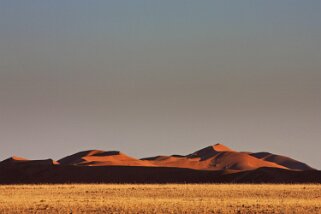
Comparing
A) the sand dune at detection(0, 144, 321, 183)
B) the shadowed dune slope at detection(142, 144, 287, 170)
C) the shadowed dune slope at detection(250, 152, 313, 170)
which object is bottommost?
the sand dune at detection(0, 144, 321, 183)

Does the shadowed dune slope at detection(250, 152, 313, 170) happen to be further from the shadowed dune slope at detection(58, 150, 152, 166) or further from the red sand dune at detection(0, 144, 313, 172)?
the shadowed dune slope at detection(58, 150, 152, 166)

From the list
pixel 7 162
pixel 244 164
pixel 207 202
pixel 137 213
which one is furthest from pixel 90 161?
pixel 137 213

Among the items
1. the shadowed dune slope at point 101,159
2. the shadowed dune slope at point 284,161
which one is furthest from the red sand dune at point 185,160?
the shadowed dune slope at point 284,161

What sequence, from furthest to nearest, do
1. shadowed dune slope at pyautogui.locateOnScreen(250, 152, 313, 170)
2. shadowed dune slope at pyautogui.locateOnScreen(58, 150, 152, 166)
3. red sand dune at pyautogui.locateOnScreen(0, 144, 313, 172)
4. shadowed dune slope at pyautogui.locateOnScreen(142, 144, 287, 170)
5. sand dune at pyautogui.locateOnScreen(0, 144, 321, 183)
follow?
shadowed dune slope at pyautogui.locateOnScreen(250, 152, 313, 170) → shadowed dune slope at pyautogui.locateOnScreen(142, 144, 287, 170) → red sand dune at pyautogui.locateOnScreen(0, 144, 313, 172) → shadowed dune slope at pyautogui.locateOnScreen(58, 150, 152, 166) → sand dune at pyautogui.locateOnScreen(0, 144, 321, 183)

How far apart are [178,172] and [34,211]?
68.6 metres

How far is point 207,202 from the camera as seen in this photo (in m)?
51.1

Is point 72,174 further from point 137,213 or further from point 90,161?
point 137,213

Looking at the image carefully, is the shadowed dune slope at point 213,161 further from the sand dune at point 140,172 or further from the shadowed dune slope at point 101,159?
the shadowed dune slope at point 101,159

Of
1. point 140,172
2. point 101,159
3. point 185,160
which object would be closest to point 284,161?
point 185,160

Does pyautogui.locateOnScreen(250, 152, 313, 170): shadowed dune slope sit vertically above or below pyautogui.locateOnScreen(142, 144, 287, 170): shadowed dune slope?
above

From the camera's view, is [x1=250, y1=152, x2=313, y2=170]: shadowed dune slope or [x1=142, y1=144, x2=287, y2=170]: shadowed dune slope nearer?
[x1=142, y1=144, x2=287, y2=170]: shadowed dune slope

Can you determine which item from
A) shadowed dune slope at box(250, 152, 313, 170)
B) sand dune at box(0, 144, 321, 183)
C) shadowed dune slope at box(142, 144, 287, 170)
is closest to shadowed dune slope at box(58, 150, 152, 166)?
sand dune at box(0, 144, 321, 183)

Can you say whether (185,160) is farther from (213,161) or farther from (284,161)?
(284,161)

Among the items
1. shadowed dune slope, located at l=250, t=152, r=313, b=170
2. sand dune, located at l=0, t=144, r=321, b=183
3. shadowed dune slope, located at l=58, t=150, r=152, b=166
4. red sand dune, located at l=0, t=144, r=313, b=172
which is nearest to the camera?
sand dune, located at l=0, t=144, r=321, b=183
